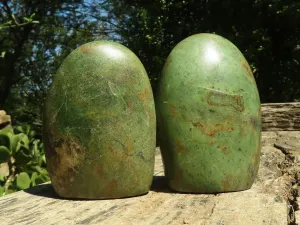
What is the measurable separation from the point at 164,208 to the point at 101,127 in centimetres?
30

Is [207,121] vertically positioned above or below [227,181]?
above

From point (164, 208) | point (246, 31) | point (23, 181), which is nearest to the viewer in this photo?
point (164, 208)


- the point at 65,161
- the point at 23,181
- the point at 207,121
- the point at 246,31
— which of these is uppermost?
the point at 246,31

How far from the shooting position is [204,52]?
1.56 metres

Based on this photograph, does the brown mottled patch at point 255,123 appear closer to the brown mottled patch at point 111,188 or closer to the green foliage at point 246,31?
the brown mottled patch at point 111,188

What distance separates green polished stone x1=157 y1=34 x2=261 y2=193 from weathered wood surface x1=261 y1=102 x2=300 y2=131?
1869mm

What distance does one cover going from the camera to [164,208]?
1.34 m

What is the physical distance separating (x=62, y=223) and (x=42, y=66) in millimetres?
9727

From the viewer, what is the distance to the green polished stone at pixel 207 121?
4.96 feet

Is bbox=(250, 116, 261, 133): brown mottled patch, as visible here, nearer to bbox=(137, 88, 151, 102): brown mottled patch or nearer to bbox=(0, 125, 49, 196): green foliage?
bbox=(137, 88, 151, 102): brown mottled patch

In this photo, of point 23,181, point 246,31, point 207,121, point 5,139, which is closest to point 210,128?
point 207,121

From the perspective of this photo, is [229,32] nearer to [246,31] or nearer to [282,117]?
[246,31]

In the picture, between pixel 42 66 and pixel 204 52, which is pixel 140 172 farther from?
pixel 42 66

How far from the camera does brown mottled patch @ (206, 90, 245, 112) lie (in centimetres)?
151
